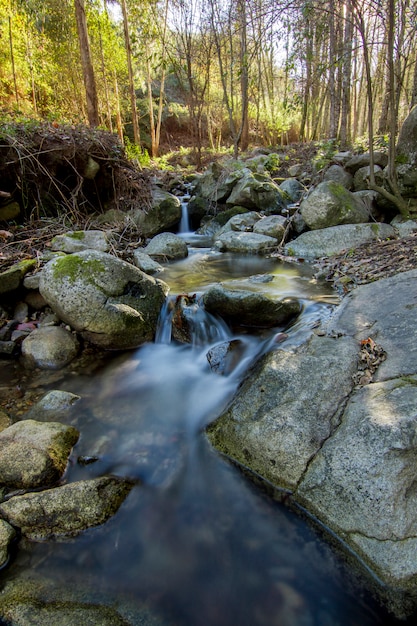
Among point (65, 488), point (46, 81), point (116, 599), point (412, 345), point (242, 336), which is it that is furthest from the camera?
point (46, 81)

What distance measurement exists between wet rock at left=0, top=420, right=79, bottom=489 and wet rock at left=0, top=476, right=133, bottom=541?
0.68 ft

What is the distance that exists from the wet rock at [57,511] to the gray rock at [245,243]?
6582 millimetres

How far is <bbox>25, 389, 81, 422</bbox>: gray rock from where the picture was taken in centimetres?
349

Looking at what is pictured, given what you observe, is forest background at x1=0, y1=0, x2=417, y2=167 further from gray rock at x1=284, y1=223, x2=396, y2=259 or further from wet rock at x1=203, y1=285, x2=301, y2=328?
wet rock at x1=203, y1=285, x2=301, y2=328

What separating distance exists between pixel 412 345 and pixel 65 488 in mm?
2866

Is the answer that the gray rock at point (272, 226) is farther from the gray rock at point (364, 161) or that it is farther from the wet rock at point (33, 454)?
the wet rock at point (33, 454)

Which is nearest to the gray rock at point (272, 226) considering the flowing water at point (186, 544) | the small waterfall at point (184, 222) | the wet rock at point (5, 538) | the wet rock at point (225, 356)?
the small waterfall at point (184, 222)

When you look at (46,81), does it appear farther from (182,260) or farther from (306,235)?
(306,235)

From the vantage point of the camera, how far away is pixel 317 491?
7.73ft

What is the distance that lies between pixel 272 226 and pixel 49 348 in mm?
6155

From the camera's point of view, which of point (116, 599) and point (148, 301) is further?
point (148, 301)

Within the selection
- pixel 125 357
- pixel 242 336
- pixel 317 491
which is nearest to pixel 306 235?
pixel 242 336

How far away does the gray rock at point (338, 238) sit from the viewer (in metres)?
7.25

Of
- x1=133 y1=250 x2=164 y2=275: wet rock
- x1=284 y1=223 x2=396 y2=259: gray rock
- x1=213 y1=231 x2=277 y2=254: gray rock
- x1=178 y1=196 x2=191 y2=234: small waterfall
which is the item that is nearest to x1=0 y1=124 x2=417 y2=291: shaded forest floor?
x1=133 y1=250 x2=164 y2=275: wet rock
